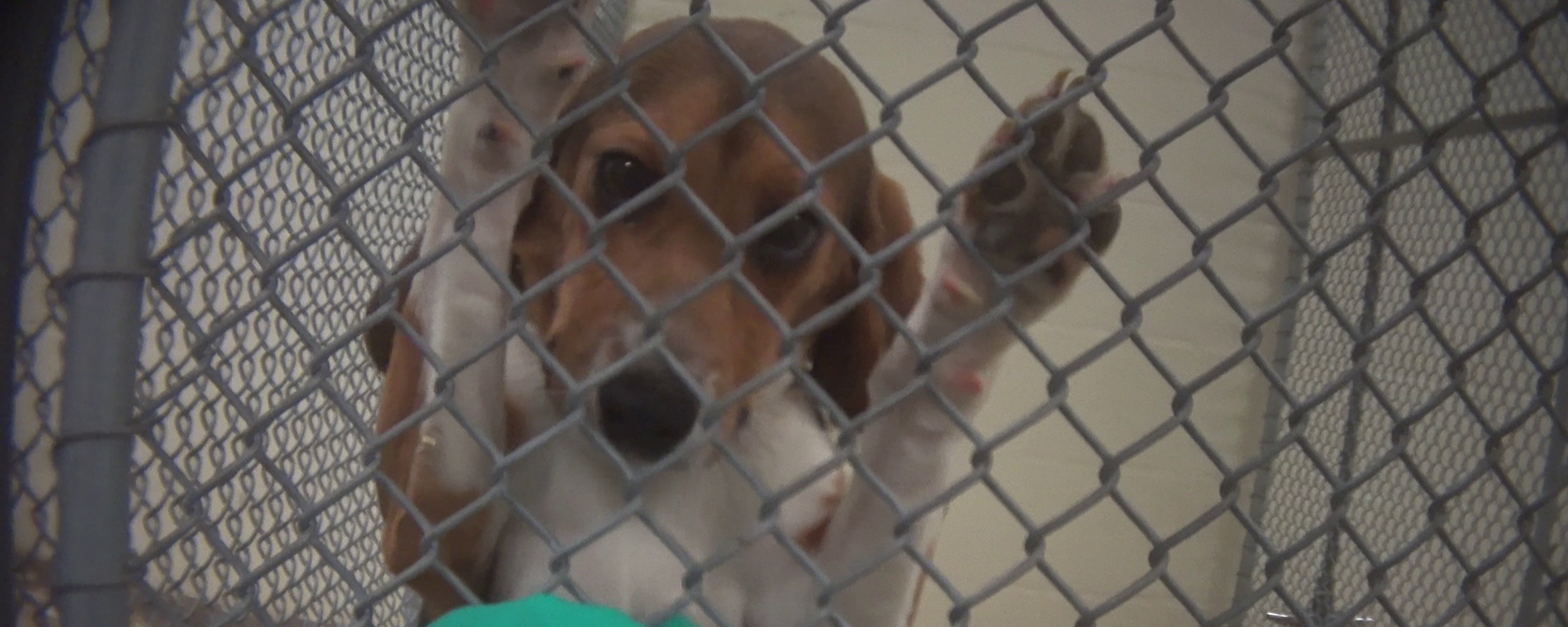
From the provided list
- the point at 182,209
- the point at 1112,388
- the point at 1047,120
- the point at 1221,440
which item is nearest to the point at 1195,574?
the point at 1221,440

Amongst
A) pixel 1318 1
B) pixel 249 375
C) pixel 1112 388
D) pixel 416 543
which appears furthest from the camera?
pixel 1112 388

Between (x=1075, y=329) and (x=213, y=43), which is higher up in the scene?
(x=213, y=43)

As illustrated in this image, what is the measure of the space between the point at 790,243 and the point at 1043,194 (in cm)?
51

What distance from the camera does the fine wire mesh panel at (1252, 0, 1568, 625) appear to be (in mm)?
843

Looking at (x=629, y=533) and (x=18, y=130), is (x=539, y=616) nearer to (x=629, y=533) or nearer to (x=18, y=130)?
(x=629, y=533)

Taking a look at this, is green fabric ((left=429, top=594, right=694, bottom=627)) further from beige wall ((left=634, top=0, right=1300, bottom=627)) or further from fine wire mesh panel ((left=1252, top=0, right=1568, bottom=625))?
beige wall ((left=634, top=0, right=1300, bottom=627))

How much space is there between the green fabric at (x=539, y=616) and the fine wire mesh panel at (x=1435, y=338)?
56cm

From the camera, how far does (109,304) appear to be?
823 millimetres

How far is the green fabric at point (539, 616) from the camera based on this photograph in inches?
31.6

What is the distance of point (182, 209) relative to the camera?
170cm

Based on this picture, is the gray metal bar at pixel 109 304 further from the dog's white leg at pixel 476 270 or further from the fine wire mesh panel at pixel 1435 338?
the fine wire mesh panel at pixel 1435 338

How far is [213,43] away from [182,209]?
802mm

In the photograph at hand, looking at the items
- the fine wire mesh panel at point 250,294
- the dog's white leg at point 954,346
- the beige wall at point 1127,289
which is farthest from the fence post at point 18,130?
the beige wall at point 1127,289

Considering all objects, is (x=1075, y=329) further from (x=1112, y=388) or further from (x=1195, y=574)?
(x=1195, y=574)
